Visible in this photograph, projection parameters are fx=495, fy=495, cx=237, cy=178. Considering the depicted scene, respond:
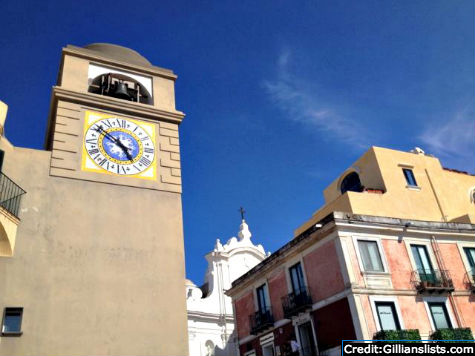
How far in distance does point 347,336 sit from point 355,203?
7578 millimetres

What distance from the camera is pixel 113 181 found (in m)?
14.9

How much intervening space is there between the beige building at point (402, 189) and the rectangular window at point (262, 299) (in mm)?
5244

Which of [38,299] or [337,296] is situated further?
[337,296]

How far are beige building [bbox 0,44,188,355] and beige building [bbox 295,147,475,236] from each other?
13.3 m

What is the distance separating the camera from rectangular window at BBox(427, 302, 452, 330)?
2152 centimetres

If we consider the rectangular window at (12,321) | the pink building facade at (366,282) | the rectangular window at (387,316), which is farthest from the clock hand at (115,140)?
the rectangular window at (387,316)

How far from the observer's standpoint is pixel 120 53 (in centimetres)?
1845

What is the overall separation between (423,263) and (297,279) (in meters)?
5.99

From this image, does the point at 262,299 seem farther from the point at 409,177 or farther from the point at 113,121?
the point at 113,121

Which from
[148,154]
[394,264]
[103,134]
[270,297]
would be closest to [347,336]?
[394,264]

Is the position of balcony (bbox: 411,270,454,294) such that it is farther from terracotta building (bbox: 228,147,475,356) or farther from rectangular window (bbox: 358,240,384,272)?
rectangular window (bbox: 358,240,384,272)

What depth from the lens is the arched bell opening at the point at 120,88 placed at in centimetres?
1706

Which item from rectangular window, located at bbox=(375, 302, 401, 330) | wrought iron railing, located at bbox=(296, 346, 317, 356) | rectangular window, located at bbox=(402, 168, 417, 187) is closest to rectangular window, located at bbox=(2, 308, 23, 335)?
rectangular window, located at bbox=(375, 302, 401, 330)

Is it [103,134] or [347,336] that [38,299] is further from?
[347,336]
